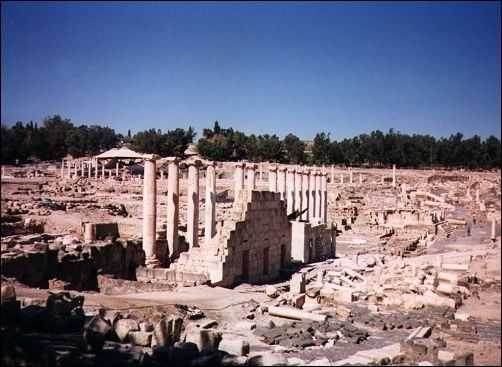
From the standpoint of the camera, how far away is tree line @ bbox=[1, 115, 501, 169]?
262ft

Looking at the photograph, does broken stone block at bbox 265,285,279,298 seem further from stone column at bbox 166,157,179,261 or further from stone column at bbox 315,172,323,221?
stone column at bbox 315,172,323,221

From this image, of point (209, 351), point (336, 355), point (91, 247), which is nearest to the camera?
point (209, 351)

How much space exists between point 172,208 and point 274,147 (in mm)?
66352

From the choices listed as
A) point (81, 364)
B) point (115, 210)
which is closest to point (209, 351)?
point (81, 364)

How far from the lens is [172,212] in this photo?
73.5 feet

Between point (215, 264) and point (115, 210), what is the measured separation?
23182 millimetres

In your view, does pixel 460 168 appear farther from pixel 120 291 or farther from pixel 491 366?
pixel 491 366

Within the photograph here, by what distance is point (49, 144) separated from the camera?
8012 centimetres

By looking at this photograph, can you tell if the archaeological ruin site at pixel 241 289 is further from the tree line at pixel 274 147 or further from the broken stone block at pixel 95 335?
the tree line at pixel 274 147

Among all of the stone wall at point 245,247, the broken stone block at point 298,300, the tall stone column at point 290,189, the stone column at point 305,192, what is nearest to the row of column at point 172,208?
the stone wall at point 245,247

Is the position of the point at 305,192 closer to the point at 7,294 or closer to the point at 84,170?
the point at 7,294

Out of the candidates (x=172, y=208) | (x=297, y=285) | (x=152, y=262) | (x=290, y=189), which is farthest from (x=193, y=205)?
(x=290, y=189)

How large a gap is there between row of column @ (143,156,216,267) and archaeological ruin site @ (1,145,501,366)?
6 centimetres

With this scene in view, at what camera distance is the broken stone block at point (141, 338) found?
11703 millimetres
